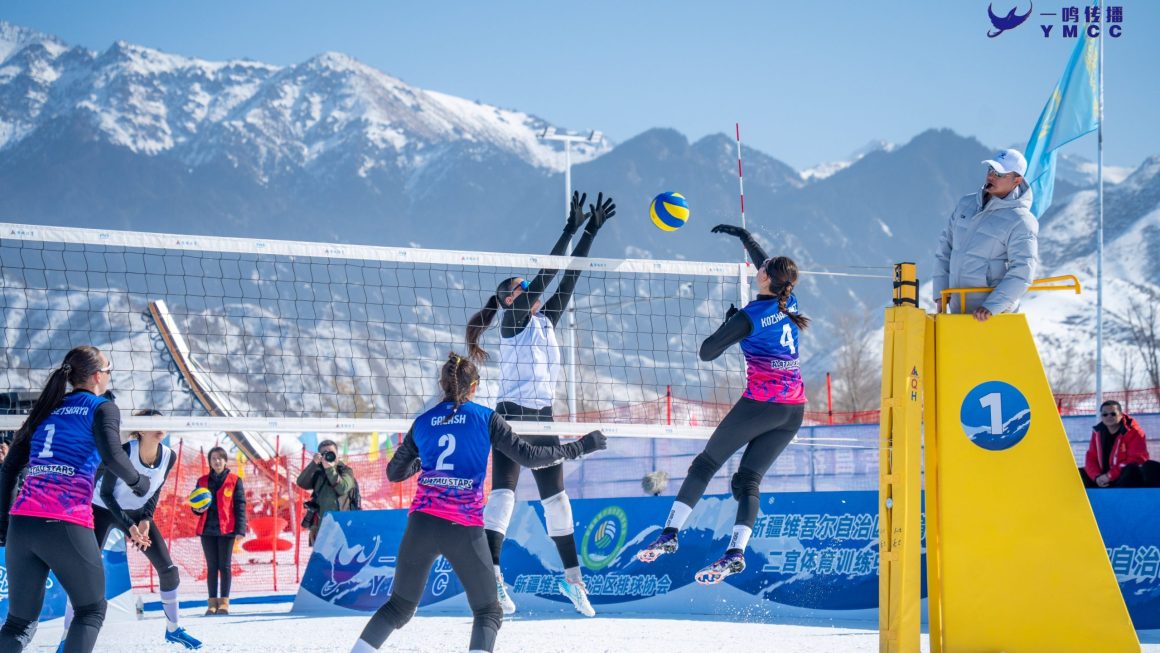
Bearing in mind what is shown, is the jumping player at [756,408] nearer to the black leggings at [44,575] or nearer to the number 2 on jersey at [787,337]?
the number 2 on jersey at [787,337]

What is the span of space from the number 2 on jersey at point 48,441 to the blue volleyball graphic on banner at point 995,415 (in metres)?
4.96

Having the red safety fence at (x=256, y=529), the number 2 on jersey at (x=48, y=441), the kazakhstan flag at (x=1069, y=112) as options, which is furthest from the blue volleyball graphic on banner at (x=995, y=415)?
the red safety fence at (x=256, y=529)

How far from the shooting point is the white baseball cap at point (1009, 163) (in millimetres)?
6379

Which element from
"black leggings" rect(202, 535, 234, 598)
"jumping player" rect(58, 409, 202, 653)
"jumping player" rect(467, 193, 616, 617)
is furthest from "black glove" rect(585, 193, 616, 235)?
"black leggings" rect(202, 535, 234, 598)

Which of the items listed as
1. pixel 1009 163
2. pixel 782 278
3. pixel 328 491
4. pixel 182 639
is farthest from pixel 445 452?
pixel 328 491

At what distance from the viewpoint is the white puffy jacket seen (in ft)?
21.1

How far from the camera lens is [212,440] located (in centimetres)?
3180

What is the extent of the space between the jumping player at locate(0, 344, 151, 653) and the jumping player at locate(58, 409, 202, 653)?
218 centimetres

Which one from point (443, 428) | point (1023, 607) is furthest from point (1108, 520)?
point (443, 428)

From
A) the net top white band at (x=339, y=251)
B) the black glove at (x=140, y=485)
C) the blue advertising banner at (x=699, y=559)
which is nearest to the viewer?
the black glove at (x=140, y=485)

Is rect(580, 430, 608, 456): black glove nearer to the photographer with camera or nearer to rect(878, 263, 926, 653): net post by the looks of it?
rect(878, 263, 926, 653): net post

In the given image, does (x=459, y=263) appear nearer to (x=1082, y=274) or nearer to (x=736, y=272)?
(x=736, y=272)

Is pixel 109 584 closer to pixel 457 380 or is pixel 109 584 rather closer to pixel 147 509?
pixel 147 509

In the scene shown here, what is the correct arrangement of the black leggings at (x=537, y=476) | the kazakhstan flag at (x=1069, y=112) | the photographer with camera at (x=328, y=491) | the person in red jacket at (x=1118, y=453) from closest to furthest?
1. the black leggings at (x=537, y=476)
2. the person in red jacket at (x=1118, y=453)
3. the photographer with camera at (x=328, y=491)
4. the kazakhstan flag at (x=1069, y=112)
